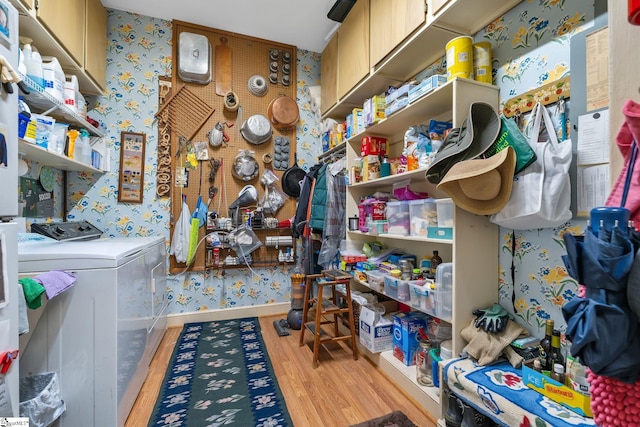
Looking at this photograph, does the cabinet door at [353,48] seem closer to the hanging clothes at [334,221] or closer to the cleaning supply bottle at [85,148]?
the hanging clothes at [334,221]

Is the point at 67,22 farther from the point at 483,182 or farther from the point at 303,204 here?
the point at 483,182

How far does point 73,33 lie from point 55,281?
1.95 metres

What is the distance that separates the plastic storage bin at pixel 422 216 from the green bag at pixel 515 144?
0.49m

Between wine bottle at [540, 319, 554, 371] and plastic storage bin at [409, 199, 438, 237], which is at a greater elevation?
plastic storage bin at [409, 199, 438, 237]

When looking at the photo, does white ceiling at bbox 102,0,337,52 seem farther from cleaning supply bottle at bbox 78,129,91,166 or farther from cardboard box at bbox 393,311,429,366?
cardboard box at bbox 393,311,429,366

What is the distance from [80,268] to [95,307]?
0.67 feet

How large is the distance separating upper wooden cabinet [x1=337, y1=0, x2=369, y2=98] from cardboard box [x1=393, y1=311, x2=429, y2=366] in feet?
6.40

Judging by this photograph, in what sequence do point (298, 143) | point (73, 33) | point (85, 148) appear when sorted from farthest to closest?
1. point (298, 143)
2. point (85, 148)
3. point (73, 33)

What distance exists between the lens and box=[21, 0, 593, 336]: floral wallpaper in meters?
1.34

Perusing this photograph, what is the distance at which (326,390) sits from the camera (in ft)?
5.95

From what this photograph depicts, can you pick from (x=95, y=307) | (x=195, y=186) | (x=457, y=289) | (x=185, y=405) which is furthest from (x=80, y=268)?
(x=457, y=289)

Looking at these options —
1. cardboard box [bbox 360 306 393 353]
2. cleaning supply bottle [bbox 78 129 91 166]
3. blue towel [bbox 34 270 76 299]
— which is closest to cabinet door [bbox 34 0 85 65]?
cleaning supply bottle [bbox 78 129 91 166]

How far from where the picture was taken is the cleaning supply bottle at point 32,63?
1657mm

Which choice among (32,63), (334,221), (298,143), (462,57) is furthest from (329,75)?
(32,63)
